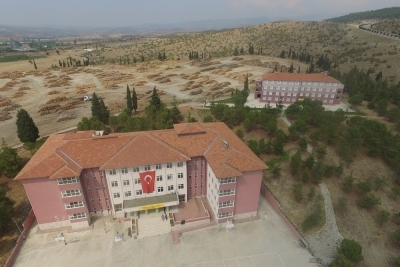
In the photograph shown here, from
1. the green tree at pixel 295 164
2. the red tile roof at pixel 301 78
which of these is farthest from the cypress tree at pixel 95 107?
the red tile roof at pixel 301 78

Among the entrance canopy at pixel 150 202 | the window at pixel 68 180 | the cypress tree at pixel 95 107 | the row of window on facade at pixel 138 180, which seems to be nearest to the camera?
the window at pixel 68 180

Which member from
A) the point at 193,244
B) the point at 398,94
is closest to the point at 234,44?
the point at 398,94

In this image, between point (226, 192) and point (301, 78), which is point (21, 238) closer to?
point (226, 192)

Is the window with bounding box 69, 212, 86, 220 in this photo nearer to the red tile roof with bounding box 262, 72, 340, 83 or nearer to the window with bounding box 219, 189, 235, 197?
the window with bounding box 219, 189, 235, 197

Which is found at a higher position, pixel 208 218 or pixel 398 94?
pixel 398 94

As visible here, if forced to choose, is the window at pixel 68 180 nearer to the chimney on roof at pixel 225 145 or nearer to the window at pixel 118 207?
the window at pixel 118 207

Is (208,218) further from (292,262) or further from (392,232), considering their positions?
(392,232)

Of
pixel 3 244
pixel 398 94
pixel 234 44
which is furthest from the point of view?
pixel 234 44
